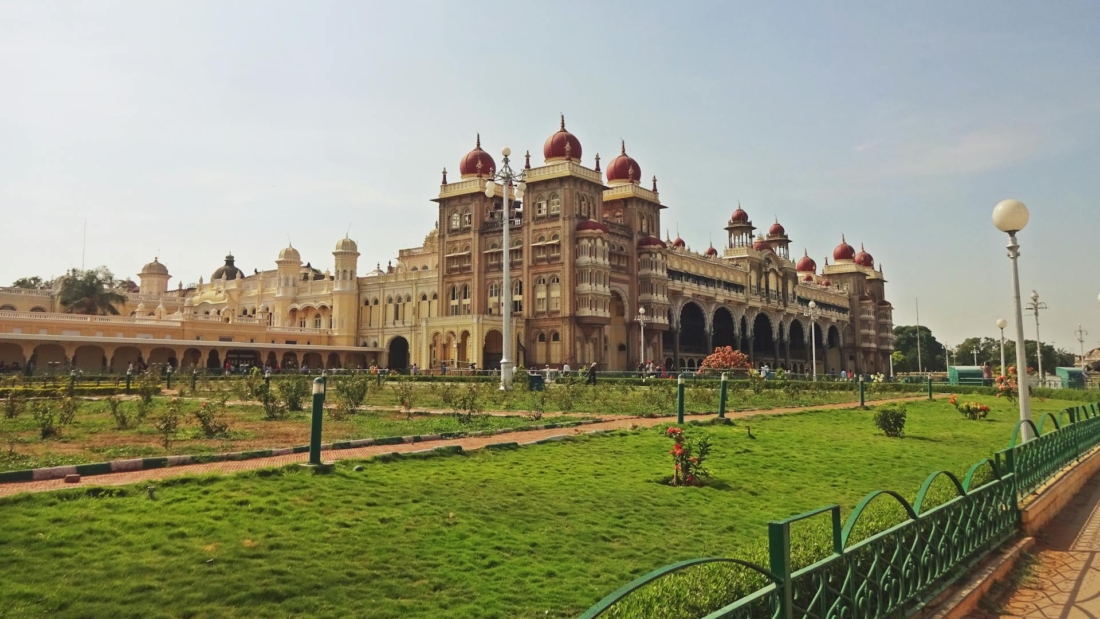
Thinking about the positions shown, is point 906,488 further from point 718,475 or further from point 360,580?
point 360,580

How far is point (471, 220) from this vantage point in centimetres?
5691

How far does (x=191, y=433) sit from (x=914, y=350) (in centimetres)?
12287

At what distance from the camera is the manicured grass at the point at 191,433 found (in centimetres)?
1084

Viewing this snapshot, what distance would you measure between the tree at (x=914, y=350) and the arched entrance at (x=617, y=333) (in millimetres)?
74895

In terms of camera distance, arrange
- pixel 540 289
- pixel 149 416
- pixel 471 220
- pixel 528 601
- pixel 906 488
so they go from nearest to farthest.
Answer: pixel 528 601 < pixel 906 488 < pixel 149 416 < pixel 540 289 < pixel 471 220

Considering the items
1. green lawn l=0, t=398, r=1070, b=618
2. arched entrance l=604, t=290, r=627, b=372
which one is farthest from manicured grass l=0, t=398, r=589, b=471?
arched entrance l=604, t=290, r=627, b=372

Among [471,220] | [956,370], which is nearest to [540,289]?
[471,220]

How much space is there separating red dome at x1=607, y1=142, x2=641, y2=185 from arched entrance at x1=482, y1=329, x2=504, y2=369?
16.3m

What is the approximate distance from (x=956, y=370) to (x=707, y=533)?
45.3 meters

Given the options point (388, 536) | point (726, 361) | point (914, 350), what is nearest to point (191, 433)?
point (388, 536)

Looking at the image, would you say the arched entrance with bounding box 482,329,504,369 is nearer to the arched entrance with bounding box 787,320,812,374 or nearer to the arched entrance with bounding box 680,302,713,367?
the arched entrance with bounding box 680,302,713,367

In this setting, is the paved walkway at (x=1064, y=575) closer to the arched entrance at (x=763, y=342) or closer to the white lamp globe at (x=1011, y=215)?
the white lamp globe at (x=1011, y=215)

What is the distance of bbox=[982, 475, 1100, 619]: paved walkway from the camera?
21.1 feet

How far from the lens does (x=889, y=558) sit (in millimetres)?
5719
